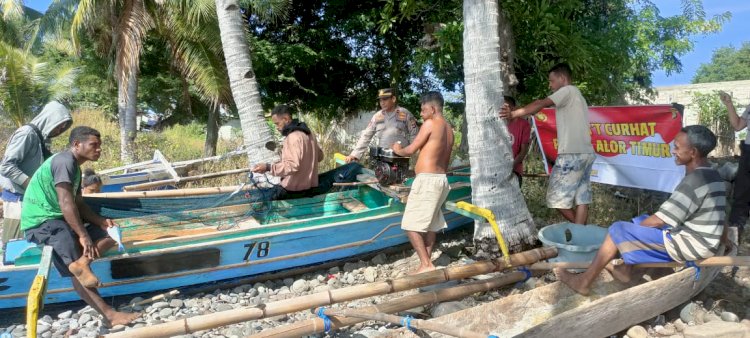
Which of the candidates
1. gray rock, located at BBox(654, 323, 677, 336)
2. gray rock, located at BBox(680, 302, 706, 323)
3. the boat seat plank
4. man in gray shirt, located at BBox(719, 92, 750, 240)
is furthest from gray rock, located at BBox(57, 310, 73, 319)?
man in gray shirt, located at BBox(719, 92, 750, 240)

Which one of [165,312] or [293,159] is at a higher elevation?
[293,159]

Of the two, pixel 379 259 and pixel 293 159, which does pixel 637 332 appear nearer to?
pixel 379 259

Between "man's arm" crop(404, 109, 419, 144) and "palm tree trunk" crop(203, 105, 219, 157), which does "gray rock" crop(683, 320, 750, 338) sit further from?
"palm tree trunk" crop(203, 105, 219, 157)

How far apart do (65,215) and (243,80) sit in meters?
3.35

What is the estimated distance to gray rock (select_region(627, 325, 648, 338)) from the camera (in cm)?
395

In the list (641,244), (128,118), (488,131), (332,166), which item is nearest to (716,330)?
(641,244)

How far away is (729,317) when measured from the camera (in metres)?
4.14

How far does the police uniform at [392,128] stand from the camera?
680 cm

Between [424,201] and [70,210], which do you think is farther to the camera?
[424,201]

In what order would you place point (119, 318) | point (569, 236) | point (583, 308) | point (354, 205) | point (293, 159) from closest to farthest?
point (583, 308)
point (119, 318)
point (569, 236)
point (293, 159)
point (354, 205)

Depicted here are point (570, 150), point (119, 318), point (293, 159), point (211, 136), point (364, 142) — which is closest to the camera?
point (119, 318)

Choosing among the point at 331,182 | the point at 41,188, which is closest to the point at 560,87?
the point at 331,182

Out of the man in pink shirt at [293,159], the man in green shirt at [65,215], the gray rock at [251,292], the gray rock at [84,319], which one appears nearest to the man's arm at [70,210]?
the man in green shirt at [65,215]

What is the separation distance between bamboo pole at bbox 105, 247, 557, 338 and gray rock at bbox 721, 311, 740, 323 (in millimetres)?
1353
